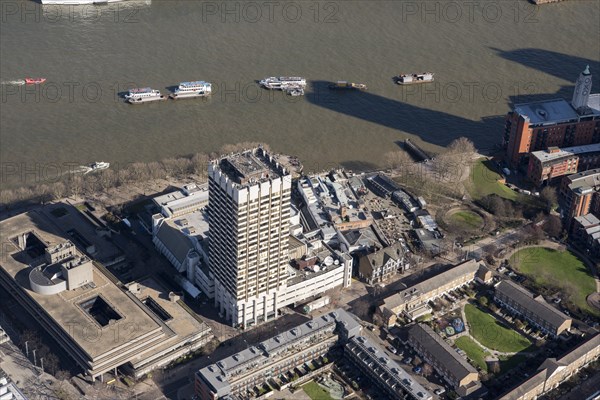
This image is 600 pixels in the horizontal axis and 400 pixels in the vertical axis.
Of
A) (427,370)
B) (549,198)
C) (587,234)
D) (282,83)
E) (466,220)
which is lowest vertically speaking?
(427,370)

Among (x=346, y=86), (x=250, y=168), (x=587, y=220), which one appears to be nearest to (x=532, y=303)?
(x=587, y=220)

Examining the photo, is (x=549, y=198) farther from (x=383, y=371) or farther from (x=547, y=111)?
(x=383, y=371)

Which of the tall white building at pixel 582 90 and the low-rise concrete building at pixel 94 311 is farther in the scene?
the tall white building at pixel 582 90

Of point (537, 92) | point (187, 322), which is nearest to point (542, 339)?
point (187, 322)

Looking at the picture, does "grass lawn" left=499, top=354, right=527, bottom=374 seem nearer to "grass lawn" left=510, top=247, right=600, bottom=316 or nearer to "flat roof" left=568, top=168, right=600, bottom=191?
"grass lawn" left=510, top=247, right=600, bottom=316

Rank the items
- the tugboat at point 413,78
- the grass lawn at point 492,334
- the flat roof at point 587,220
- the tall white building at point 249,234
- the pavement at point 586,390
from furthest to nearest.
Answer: the tugboat at point 413,78, the flat roof at point 587,220, the grass lawn at point 492,334, the pavement at point 586,390, the tall white building at point 249,234

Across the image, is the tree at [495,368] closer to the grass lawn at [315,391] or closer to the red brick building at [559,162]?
the grass lawn at [315,391]

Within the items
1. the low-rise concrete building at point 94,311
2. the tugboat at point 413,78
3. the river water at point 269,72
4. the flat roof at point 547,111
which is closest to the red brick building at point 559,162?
the flat roof at point 547,111
